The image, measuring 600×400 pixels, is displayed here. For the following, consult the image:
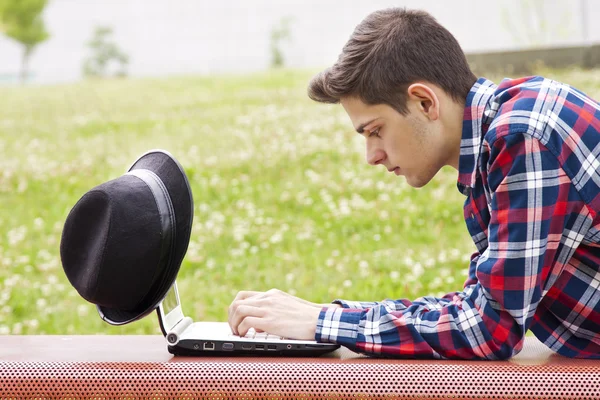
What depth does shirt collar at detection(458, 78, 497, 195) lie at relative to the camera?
86.4 inches

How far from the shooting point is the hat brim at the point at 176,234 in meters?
2.26

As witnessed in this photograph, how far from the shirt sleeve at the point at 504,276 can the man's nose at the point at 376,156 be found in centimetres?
37

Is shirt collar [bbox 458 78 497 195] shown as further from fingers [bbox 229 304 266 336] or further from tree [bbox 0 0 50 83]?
tree [bbox 0 0 50 83]

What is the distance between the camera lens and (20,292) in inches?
217

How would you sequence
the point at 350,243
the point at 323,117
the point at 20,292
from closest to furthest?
the point at 20,292, the point at 350,243, the point at 323,117

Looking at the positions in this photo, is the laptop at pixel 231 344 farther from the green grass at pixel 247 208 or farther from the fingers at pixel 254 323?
the green grass at pixel 247 208

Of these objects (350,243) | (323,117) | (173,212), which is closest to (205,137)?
(323,117)

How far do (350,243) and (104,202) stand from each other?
12.9 feet

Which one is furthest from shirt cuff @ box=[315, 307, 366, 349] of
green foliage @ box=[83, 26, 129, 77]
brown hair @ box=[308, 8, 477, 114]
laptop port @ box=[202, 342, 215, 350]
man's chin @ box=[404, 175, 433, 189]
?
green foliage @ box=[83, 26, 129, 77]

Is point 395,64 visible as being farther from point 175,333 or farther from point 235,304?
point 175,333

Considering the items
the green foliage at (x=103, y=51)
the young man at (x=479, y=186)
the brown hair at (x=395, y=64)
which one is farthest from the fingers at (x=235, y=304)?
the green foliage at (x=103, y=51)

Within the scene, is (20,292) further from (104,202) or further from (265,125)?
(265,125)

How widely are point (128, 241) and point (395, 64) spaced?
0.89m

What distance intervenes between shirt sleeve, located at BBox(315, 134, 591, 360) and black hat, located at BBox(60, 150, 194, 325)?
476 millimetres
